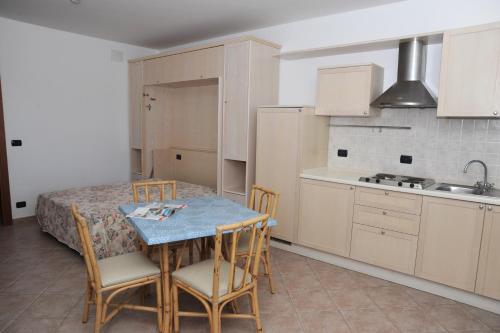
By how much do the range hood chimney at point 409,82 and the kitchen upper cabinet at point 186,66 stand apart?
6.52 feet

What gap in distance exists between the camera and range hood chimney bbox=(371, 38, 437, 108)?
9.76 feet

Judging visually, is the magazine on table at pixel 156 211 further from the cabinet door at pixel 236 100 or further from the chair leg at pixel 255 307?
the cabinet door at pixel 236 100

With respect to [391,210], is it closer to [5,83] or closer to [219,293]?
[219,293]

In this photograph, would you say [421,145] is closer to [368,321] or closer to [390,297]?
[390,297]

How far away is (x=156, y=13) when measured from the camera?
3834mm

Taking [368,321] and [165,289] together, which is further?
[368,321]

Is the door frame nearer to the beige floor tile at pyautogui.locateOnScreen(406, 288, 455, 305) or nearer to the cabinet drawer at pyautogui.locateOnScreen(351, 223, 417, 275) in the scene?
the cabinet drawer at pyautogui.locateOnScreen(351, 223, 417, 275)

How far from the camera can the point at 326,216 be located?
3408 mm

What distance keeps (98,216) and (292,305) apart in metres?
1.91

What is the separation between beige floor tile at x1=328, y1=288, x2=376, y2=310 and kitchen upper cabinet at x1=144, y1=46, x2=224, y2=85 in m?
2.78

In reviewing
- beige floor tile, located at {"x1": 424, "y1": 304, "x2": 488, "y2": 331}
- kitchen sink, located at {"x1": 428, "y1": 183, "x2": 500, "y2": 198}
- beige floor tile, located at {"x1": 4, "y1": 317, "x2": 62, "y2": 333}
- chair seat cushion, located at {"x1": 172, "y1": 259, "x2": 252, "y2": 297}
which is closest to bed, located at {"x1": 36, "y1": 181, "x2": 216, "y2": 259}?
beige floor tile, located at {"x1": 4, "y1": 317, "x2": 62, "y2": 333}

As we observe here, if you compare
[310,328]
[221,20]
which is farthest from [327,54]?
[310,328]

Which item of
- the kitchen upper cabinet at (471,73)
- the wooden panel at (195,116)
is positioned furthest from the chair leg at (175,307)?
the wooden panel at (195,116)

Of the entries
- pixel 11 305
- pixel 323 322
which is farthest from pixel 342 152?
pixel 11 305
